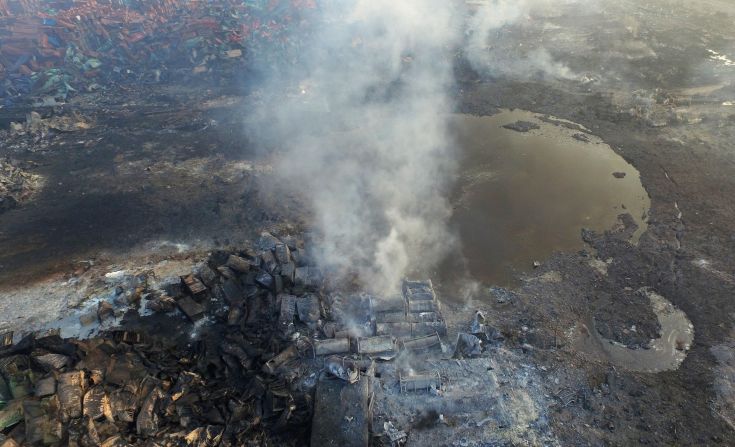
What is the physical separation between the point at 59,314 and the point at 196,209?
196 inches

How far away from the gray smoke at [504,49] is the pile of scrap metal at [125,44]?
11.3 metres

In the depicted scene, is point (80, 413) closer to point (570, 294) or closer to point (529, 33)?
point (570, 294)

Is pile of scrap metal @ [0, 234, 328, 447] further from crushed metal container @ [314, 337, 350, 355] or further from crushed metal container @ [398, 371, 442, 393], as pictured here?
crushed metal container @ [398, 371, 442, 393]

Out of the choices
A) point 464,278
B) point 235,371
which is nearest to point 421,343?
point 464,278

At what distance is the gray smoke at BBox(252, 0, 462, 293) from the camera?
40.7 ft

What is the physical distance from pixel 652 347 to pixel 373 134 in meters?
12.3

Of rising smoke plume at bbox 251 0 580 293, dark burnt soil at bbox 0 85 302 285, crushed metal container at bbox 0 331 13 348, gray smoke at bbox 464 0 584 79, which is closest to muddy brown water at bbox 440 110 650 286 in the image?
rising smoke plume at bbox 251 0 580 293

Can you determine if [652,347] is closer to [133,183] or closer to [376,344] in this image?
[376,344]

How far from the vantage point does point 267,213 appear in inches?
543

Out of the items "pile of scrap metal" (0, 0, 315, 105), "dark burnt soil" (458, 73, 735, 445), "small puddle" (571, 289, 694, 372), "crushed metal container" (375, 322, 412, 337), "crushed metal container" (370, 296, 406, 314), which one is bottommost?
"small puddle" (571, 289, 694, 372)

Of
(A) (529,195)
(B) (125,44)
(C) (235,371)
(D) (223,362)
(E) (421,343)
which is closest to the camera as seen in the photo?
(C) (235,371)

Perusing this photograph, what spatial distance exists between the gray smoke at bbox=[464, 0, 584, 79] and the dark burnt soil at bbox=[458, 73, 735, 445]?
5.81m

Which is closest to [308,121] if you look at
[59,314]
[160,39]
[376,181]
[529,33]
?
[376,181]

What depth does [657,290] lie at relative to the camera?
1099 cm
